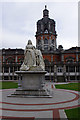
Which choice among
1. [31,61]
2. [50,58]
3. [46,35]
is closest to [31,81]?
[31,61]

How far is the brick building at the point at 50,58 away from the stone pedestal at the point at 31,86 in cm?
2706

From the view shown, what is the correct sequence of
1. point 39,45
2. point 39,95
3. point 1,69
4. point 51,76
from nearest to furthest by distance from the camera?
point 39,95
point 51,76
point 1,69
point 39,45

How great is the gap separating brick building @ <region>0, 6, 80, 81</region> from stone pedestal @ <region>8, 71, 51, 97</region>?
27061mm

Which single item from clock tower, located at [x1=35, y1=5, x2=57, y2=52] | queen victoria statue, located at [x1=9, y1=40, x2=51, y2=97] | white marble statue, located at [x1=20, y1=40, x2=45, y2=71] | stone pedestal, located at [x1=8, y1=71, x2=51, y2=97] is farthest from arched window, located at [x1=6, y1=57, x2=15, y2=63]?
stone pedestal, located at [x1=8, y1=71, x2=51, y2=97]

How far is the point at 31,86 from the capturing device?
39.2 feet

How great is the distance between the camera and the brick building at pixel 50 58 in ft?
139

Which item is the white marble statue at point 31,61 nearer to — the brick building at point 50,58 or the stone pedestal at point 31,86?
the stone pedestal at point 31,86

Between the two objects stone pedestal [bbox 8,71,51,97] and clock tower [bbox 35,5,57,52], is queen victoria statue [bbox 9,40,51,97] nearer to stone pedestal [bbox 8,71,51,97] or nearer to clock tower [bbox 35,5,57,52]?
stone pedestal [bbox 8,71,51,97]

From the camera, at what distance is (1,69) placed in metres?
45.6

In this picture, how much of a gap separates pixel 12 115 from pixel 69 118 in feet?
10.0

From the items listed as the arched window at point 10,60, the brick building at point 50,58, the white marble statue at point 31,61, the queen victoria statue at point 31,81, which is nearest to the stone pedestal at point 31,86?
the queen victoria statue at point 31,81

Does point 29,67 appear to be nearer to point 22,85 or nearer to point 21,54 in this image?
point 22,85

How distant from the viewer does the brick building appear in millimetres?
42438

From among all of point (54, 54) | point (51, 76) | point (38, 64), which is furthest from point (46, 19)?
point (38, 64)
